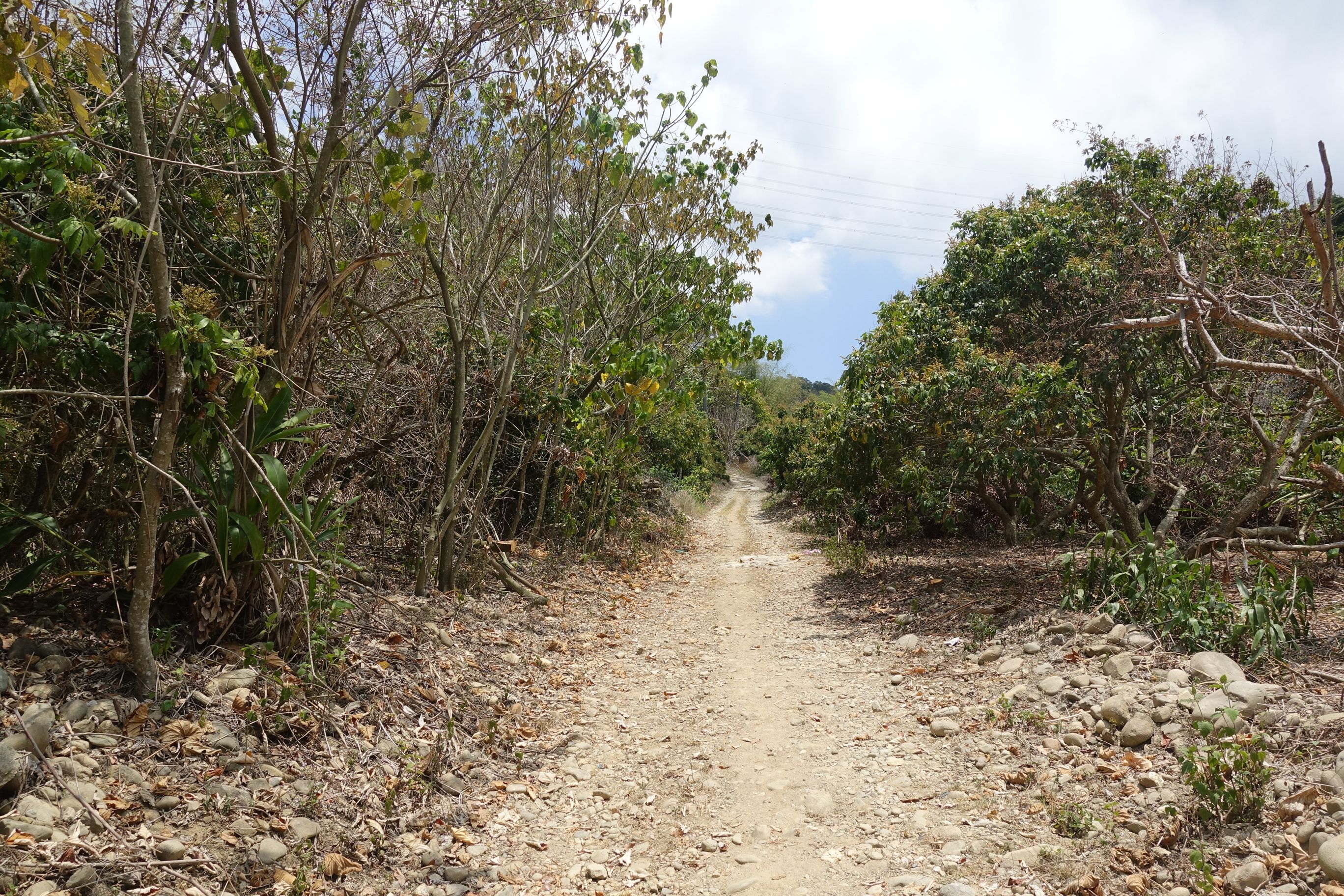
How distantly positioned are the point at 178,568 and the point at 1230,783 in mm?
5410

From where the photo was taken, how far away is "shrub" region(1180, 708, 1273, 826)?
3.64 m

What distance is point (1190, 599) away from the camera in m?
5.88

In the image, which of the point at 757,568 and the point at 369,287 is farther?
the point at 757,568

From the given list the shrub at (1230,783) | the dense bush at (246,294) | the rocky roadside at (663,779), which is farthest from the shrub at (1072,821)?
the dense bush at (246,294)

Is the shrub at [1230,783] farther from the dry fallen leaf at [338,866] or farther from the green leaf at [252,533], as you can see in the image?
the green leaf at [252,533]

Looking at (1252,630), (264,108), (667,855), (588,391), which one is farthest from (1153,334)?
(264,108)

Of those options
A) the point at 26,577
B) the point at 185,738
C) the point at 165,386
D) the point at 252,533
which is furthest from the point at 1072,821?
the point at 26,577

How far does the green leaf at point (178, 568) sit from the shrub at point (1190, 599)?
6331mm

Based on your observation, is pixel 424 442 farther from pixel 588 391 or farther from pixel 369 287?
pixel 588 391

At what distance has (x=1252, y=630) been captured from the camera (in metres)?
5.42

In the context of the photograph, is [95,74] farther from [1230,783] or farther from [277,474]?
[1230,783]

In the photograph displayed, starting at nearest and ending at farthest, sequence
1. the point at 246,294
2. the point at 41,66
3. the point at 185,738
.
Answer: the point at 41,66 < the point at 185,738 < the point at 246,294

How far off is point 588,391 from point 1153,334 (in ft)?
21.0

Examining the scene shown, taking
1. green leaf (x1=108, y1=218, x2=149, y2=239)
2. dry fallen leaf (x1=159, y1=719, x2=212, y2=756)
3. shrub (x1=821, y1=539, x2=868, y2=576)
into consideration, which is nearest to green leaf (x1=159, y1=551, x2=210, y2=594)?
dry fallen leaf (x1=159, y1=719, x2=212, y2=756)
